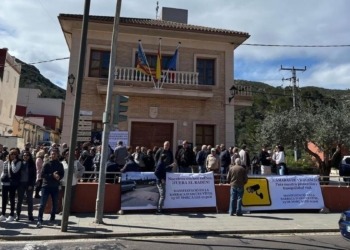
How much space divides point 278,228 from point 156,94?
990 centimetres

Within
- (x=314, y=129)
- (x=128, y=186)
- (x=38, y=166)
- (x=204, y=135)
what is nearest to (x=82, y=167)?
(x=128, y=186)

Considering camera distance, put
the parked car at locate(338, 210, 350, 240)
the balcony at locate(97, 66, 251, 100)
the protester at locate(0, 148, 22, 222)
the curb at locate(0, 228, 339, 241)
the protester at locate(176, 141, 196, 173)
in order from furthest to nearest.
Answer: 1. the balcony at locate(97, 66, 251, 100)
2. the protester at locate(176, 141, 196, 173)
3. the protester at locate(0, 148, 22, 222)
4. the curb at locate(0, 228, 339, 241)
5. the parked car at locate(338, 210, 350, 240)

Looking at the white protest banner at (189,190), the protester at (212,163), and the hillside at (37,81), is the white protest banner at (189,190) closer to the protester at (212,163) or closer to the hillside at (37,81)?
the protester at (212,163)

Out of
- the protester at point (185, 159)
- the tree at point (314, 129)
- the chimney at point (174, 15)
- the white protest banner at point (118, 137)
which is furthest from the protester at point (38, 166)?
the tree at point (314, 129)

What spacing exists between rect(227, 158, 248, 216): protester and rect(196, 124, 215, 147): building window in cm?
756

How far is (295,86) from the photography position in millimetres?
44500

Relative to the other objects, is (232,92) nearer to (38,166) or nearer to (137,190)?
(137,190)

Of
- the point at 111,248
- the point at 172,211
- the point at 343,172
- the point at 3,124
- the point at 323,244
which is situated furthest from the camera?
the point at 3,124

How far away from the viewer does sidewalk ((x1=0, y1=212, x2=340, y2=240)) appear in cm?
849

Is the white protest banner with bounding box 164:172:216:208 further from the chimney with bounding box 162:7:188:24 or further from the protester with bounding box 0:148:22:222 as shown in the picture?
the chimney with bounding box 162:7:188:24

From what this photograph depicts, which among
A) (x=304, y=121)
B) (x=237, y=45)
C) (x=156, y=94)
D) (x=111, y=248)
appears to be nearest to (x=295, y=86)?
(x=304, y=121)

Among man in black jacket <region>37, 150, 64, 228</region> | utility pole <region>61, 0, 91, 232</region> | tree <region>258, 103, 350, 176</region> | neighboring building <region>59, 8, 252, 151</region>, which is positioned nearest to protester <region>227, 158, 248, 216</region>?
utility pole <region>61, 0, 91, 232</region>

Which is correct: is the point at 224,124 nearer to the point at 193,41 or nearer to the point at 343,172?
the point at 193,41

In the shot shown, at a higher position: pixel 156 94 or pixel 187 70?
pixel 187 70
